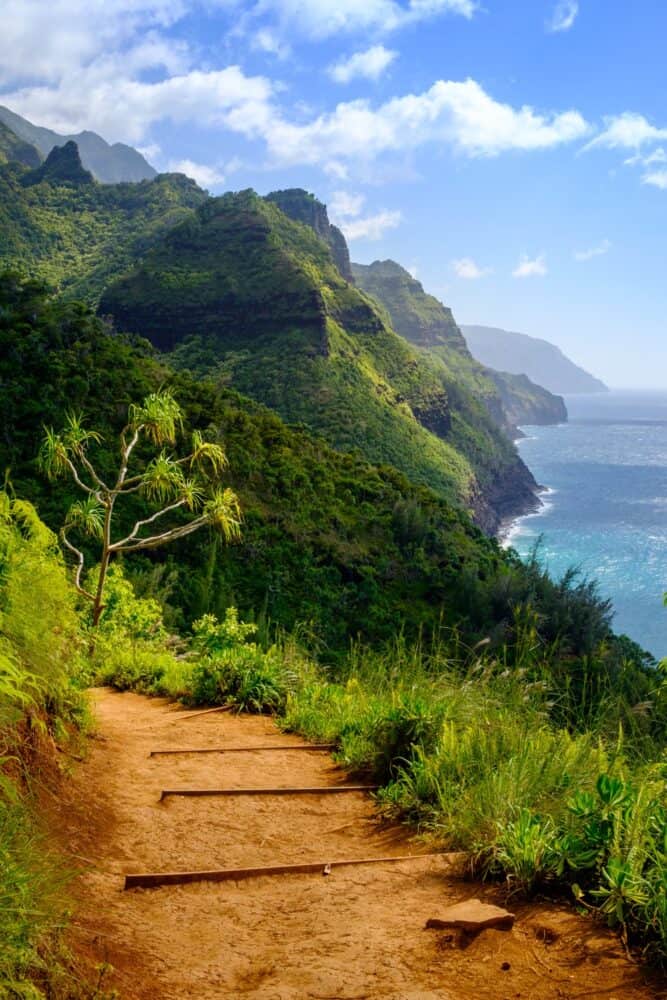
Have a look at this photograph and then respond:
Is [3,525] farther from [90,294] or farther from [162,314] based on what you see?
[90,294]

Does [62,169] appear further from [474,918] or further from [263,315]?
[474,918]

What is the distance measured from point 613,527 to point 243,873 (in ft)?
329

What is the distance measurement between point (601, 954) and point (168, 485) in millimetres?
7843

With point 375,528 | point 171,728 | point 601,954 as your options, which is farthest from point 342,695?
point 375,528

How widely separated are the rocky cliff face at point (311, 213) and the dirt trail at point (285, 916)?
157m

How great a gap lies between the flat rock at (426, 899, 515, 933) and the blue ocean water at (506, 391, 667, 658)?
51.5 m

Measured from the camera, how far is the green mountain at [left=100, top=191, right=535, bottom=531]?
71875 millimetres

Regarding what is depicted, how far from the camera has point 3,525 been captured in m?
4.57

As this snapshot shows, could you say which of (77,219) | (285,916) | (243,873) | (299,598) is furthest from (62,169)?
(285,916)

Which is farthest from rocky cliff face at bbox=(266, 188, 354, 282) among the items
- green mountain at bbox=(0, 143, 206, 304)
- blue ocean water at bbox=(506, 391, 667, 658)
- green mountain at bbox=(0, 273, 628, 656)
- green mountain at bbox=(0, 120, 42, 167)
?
green mountain at bbox=(0, 273, 628, 656)

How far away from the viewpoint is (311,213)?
16062 cm

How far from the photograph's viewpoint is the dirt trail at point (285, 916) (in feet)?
8.87

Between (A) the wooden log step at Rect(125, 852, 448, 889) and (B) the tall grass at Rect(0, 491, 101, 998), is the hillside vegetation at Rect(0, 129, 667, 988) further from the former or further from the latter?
(A) the wooden log step at Rect(125, 852, 448, 889)

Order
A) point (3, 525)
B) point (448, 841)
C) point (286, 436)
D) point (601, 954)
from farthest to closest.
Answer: point (286, 436), point (3, 525), point (448, 841), point (601, 954)
